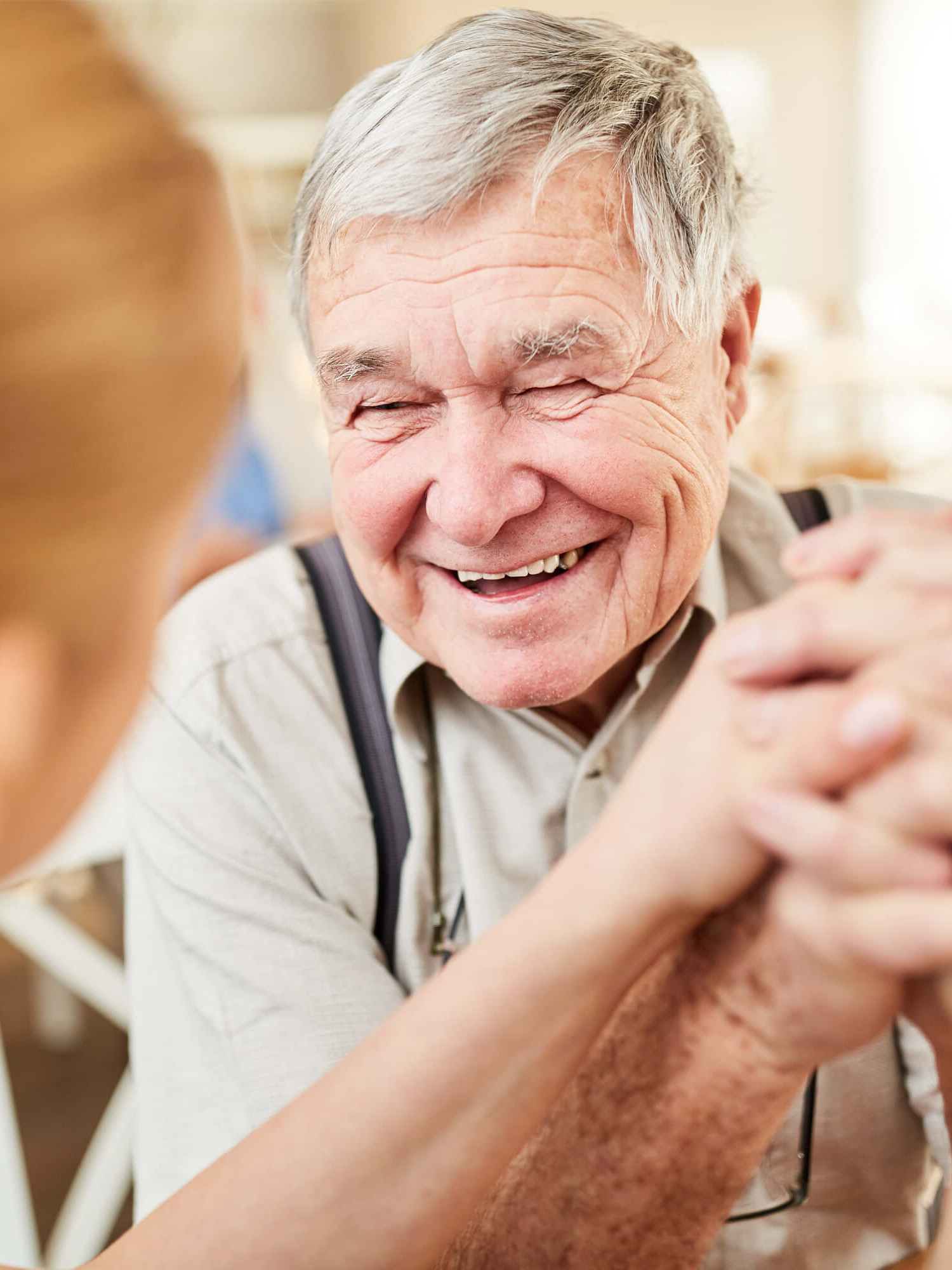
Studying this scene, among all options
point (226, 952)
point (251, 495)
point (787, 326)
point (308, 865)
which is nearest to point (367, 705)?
point (308, 865)

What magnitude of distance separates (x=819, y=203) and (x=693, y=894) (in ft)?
28.7

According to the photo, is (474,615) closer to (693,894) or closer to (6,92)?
(693,894)

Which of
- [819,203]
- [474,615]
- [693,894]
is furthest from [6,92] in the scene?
[819,203]

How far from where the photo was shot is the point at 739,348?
4.13 ft

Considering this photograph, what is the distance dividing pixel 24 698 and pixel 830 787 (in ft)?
1.48

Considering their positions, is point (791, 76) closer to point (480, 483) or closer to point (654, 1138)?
point (480, 483)

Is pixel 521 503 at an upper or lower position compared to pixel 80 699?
lower

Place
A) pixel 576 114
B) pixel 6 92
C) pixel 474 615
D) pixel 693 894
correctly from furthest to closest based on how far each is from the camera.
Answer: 1. pixel 474 615
2. pixel 576 114
3. pixel 693 894
4. pixel 6 92

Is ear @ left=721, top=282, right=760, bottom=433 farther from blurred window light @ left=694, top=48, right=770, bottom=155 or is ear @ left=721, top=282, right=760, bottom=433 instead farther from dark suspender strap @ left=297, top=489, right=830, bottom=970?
blurred window light @ left=694, top=48, right=770, bottom=155

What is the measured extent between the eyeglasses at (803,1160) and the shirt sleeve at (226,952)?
419mm

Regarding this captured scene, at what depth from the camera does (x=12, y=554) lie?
0.52m

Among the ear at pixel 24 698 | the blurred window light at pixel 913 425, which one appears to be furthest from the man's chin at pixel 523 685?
the blurred window light at pixel 913 425

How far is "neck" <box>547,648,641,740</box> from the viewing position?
129 cm

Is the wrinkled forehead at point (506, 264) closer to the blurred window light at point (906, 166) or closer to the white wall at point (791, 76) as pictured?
the blurred window light at point (906, 166)
